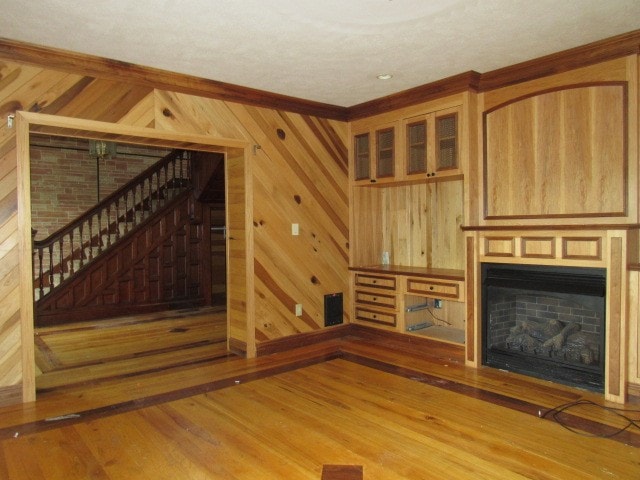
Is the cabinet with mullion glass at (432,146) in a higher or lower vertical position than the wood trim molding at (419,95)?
lower

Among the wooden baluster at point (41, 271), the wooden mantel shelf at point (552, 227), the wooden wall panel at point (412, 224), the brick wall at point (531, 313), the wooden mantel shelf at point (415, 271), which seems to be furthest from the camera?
the wooden baluster at point (41, 271)

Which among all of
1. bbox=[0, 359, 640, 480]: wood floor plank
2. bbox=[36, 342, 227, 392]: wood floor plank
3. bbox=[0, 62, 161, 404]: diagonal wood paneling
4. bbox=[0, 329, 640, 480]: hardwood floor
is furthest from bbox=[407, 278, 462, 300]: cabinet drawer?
bbox=[0, 62, 161, 404]: diagonal wood paneling

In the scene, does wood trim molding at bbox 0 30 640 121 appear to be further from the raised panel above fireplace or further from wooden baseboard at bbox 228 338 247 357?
wooden baseboard at bbox 228 338 247 357

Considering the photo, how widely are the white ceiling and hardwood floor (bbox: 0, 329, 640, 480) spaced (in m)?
2.53

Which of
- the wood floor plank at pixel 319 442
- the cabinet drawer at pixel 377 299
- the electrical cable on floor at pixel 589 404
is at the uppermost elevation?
the cabinet drawer at pixel 377 299

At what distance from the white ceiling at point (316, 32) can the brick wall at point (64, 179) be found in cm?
426

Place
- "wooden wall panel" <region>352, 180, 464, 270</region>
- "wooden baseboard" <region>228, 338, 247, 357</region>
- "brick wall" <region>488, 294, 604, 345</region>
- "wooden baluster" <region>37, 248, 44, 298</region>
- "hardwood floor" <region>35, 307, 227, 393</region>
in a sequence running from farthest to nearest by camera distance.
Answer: "wooden baluster" <region>37, 248, 44, 298</region> → "wooden wall panel" <region>352, 180, 464, 270</region> → "wooden baseboard" <region>228, 338, 247, 357</region> → "hardwood floor" <region>35, 307, 227, 393</region> → "brick wall" <region>488, 294, 604, 345</region>

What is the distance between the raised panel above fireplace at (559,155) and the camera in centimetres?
330

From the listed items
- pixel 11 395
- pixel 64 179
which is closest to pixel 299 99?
pixel 11 395

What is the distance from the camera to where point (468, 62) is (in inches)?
145

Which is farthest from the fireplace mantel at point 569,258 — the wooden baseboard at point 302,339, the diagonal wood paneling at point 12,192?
the diagonal wood paneling at point 12,192

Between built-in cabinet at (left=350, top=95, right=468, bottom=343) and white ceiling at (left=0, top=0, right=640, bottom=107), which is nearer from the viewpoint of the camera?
white ceiling at (left=0, top=0, right=640, bottom=107)

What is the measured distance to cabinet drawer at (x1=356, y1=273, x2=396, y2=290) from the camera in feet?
15.5

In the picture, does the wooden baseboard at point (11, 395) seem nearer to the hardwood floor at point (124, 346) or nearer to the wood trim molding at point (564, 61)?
the hardwood floor at point (124, 346)
